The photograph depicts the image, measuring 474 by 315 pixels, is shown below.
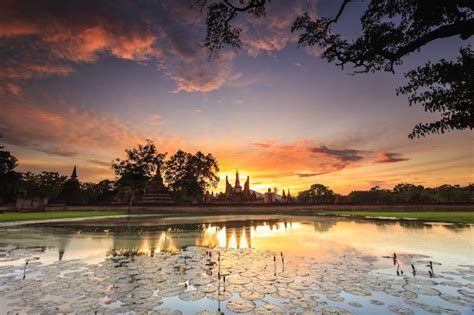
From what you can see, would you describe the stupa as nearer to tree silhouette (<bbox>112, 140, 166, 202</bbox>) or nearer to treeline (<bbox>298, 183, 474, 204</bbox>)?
tree silhouette (<bbox>112, 140, 166, 202</bbox>)

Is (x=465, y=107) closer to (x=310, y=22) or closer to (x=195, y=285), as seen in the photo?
(x=310, y=22)

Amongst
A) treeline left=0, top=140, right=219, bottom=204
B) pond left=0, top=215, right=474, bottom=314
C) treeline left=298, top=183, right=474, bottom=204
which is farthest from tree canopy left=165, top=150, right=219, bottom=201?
pond left=0, top=215, right=474, bottom=314

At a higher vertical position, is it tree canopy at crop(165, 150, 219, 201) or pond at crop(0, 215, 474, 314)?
tree canopy at crop(165, 150, 219, 201)

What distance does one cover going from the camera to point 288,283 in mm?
6422

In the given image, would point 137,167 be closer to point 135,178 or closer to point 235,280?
point 135,178

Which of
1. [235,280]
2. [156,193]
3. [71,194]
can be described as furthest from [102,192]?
[235,280]

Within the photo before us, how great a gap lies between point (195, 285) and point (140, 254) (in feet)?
15.1

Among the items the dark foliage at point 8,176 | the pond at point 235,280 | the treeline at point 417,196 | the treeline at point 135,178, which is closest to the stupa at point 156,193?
the treeline at point 135,178

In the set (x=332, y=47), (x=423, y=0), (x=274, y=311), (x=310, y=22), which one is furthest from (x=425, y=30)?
(x=274, y=311)

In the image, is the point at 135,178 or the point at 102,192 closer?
the point at 135,178

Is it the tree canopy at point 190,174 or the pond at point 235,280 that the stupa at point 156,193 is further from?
the pond at point 235,280

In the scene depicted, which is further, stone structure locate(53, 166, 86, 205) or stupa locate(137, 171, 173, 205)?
stone structure locate(53, 166, 86, 205)

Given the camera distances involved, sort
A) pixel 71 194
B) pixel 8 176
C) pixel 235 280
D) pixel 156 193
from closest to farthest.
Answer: pixel 235 280
pixel 8 176
pixel 156 193
pixel 71 194

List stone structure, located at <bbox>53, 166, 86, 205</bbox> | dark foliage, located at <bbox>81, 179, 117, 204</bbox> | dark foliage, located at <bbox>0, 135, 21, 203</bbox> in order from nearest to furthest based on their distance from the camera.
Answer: dark foliage, located at <bbox>0, 135, 21, 203</bbox> < stone structure, located at <bbox>53, 166, 86, 205</bbox> < dark foliage, located at <bbox>81, 179, 117, 204</bbox>
